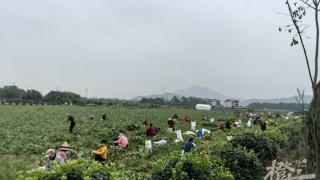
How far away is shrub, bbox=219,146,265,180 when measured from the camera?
943cm

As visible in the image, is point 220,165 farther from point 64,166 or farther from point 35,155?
point 35,155

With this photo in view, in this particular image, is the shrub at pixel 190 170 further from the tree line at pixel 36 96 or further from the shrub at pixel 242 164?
the tree line at pixel 36 96

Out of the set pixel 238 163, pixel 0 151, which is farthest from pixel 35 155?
pixel 238 163

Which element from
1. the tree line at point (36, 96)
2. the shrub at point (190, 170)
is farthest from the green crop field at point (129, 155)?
the tree line at point (36, 96)

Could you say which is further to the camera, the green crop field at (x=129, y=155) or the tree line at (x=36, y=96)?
the tree line at (x=36, y=96)

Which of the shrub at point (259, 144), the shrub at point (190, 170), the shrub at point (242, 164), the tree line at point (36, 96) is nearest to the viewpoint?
the shrub at point (190, 170)

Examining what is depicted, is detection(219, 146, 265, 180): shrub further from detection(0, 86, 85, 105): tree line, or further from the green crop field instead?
detection(0, 86, 85, 105): tree line

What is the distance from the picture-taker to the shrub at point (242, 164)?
A: 943 centimetres

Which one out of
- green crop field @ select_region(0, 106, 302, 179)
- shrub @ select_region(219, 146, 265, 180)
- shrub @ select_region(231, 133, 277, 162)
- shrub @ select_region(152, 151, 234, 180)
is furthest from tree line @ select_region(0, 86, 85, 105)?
shrub @ select_region(152, 151, 234, 180)

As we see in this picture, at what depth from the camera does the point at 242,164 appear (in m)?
9.70

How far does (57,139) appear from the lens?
24.8m

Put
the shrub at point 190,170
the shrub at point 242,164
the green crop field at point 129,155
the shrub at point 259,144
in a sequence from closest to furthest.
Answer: the green crop field at point 129,155
the shrub at point 190,170
the shrub at point 242,164
the shrub at point 259,144

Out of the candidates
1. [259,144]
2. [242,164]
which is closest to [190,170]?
[242,164]

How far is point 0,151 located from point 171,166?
1399cm
